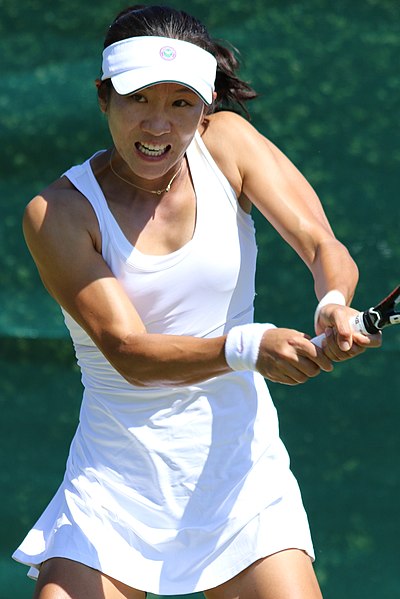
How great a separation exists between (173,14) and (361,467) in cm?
132

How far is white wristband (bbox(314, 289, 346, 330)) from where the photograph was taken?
209 cm

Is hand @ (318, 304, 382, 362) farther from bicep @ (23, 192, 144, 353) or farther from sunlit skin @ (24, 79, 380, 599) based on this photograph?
bicep @ (23, 192, 144, 353)

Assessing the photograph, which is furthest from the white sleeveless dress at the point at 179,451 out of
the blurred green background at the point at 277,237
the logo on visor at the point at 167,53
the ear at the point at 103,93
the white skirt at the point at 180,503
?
the blurred green background at the point at 277,237

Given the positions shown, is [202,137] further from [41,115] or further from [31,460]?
[31,460]

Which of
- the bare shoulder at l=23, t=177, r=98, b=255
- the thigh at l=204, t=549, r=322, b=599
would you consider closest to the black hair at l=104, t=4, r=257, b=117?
the bare shoulder at l=23, t=177, r=98, b=255

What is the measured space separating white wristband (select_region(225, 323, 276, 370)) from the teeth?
37 centimetres

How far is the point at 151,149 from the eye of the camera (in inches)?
85.7

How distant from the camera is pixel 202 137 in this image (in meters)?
2.35

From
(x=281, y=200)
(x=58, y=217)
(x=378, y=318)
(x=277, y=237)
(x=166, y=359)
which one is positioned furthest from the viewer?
(x=277, y=237)

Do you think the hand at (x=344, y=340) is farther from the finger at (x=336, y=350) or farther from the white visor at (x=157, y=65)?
the white visor at (x=157, y=65)

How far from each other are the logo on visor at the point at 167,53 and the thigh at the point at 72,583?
0.89 meters

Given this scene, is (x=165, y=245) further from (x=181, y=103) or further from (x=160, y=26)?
(x=160, y=26)

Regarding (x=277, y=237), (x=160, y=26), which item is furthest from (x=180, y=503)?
(x=277, y=237)

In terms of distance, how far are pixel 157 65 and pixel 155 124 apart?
0.32 feet
